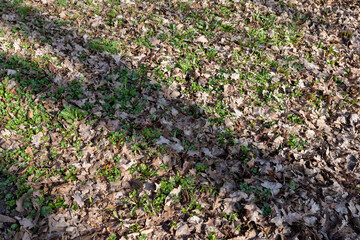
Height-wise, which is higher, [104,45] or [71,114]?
[104,45]

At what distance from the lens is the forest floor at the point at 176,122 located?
11.5 feet

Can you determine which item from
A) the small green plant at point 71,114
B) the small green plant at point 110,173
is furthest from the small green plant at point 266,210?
the small green plant at point 71,114

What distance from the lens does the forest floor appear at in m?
3.49

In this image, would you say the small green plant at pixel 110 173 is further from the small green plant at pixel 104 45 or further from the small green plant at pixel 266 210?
the small green plant at pixel 104 45

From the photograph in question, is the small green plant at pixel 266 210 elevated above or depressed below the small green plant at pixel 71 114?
below

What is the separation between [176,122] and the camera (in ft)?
14.9

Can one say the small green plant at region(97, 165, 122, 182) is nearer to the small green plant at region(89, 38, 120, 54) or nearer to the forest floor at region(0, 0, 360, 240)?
the forest floor at region(0, 0, 360, 240)

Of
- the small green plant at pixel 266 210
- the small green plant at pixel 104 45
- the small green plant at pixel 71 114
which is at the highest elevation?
the small green plant at pixel 104 45

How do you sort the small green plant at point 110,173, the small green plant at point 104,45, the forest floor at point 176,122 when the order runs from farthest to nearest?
the small green plant at point 104,45 < the small green plant at point 110,173 < the forest floor at point 176,122

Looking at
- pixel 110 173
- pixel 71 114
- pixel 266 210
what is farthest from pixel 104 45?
pixel 266 210

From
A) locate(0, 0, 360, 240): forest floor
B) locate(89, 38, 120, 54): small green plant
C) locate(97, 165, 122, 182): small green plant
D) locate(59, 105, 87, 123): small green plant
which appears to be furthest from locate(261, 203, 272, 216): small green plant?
locate(89, 38, 120, 54): small green plant

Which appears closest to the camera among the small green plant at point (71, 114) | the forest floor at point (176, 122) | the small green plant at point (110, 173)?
the forest floor at point (176, 122)

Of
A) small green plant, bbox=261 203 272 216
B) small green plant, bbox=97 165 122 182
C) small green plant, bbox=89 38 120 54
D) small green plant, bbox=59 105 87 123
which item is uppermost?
small green plant, bbox=89 38 120 54

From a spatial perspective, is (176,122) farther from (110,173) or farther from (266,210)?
A: (266,210)
